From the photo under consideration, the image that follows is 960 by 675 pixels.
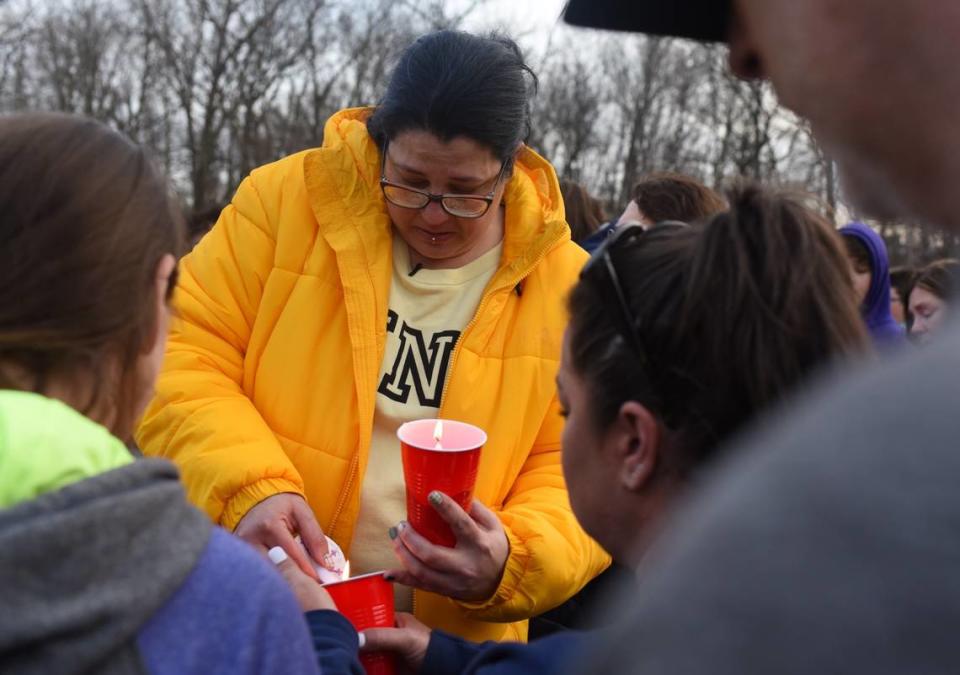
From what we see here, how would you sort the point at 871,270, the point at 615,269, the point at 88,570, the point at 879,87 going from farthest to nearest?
the point at 871,270 < the point at 615,269 < the point at 88,570 < the point at 879,87

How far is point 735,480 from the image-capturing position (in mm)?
518

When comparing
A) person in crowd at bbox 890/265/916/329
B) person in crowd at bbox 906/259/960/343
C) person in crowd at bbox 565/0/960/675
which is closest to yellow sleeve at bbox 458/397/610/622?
person in crowd at bbox 565/0/960/675

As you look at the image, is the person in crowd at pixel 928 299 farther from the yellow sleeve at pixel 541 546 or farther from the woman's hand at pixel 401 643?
the woman's hand at pixel 401 643

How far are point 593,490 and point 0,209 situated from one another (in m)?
1.09

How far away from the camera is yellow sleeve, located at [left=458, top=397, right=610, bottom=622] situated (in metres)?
2.26

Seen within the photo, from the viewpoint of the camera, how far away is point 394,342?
97.0 inches

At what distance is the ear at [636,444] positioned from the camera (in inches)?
56.3

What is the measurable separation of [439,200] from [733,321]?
1.37 metres

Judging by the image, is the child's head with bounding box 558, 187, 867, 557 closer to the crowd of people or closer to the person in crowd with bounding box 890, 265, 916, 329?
the crowd of people

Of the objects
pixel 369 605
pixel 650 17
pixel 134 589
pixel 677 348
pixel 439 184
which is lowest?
pixel 369 605

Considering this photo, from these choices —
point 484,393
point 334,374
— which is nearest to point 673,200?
point 484,393

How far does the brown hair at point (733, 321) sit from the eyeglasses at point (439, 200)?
3.72 feet

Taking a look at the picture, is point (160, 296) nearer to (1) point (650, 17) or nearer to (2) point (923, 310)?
(1) point (650, 17)

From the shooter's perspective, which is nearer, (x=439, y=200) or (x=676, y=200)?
(x=439, y=200)
